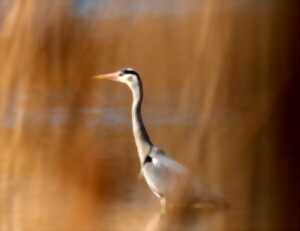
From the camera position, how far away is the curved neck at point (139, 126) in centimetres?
153

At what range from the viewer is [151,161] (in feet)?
5.03

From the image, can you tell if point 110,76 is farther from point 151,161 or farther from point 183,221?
point 183,221

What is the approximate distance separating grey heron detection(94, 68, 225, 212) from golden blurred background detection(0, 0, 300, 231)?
0.5 inches

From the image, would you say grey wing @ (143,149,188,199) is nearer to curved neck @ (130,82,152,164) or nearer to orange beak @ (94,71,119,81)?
curved neck @ (130,82,152,164)

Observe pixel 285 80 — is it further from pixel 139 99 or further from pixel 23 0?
pixel 23 0

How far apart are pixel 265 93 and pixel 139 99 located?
0.75ft

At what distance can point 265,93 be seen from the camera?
4.96 ft

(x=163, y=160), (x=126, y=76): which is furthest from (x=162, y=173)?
(x=126, y=76)

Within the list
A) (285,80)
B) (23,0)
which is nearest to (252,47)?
(285,80)

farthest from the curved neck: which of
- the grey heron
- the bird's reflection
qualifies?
the bird's reflection

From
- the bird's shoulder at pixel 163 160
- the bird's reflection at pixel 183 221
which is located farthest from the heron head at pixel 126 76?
the bird's reflection at pixel 183 221

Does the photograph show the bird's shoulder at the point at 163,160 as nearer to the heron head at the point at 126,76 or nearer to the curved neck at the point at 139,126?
the curved neck at the point at 139,126

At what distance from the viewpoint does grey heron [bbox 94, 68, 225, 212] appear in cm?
153

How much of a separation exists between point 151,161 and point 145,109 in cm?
10
